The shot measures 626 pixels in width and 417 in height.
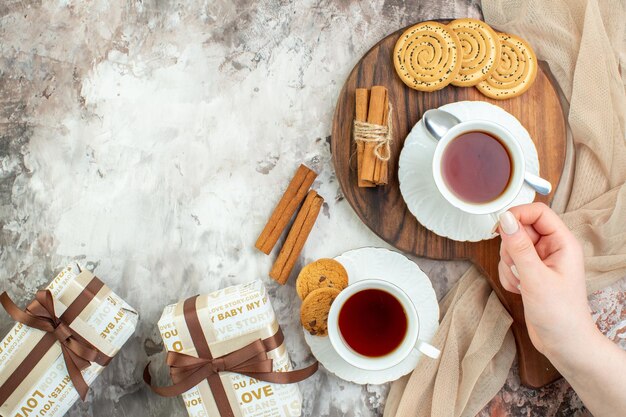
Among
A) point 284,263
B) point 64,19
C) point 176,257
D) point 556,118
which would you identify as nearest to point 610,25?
point 556,118

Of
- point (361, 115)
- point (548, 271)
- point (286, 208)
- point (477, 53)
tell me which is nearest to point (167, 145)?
point (286, 208)

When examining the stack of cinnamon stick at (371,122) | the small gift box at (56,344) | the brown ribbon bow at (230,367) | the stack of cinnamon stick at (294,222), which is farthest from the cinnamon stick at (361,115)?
the small gift box at (56,344)

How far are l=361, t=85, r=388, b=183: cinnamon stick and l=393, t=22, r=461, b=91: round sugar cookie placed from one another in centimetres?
6

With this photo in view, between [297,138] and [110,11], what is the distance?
498 millimetres

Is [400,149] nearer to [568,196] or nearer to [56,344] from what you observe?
[568,196]

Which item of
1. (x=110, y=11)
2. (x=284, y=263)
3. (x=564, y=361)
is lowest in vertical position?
(x=564, y=361)

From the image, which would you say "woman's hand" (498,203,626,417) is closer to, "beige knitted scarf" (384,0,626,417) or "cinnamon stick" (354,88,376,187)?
"beige knitted scarf" (384,0,626,417)

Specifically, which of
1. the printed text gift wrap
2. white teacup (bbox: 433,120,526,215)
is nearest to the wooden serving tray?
white teacup (bbox: 433,120,526,215)

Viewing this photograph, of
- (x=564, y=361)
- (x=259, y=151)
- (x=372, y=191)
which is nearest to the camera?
(x=564, y=361)

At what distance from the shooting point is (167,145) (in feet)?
4.20

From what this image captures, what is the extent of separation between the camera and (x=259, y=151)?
4.17 feet

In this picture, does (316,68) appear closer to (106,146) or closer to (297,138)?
(297,138)

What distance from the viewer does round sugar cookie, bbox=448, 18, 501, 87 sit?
1131 millimetres

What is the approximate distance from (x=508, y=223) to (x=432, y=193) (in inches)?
7.7
